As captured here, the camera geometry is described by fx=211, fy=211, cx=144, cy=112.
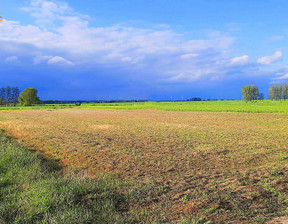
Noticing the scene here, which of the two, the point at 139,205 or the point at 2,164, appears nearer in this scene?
the point at 139,205

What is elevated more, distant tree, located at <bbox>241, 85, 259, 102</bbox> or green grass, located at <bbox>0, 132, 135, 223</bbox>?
distant tree, located at <bbox>241, 85, 259, 102</bbox>

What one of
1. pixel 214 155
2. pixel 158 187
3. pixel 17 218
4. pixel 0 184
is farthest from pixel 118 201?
pixel 214 155

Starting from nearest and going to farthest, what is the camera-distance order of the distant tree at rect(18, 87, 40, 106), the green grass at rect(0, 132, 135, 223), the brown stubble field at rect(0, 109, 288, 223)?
the green grass at rect(0, 132, 135, 223) → the brown stubble field at rect(0, 109, 288, 223) → the distant tree at rect(18, 87, 40, 106)

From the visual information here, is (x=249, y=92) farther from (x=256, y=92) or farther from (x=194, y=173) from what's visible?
(x=194, y=173)

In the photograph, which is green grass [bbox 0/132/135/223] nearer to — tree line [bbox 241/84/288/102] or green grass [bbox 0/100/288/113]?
green grass [bbox 0/100/288/113]

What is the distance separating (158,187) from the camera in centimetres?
721

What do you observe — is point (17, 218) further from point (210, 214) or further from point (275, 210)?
A: point (275, 210)

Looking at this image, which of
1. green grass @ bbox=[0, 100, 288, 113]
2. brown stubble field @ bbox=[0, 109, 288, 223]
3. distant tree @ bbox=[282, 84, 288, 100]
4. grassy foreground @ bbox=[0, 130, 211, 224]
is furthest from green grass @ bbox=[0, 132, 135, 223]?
distant tree @ bbox=[282, 84, 288, 100]

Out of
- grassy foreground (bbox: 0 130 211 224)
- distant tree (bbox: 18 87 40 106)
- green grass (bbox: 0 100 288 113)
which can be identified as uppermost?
distant tree (bbox: 18 87 40 106)

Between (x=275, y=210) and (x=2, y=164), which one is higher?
(x=2, y=164)

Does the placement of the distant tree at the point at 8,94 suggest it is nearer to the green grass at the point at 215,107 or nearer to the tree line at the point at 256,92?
the green grass at the point at 215,107

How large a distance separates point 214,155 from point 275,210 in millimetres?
6408

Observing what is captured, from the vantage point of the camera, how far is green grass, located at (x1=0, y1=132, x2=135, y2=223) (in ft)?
16.5

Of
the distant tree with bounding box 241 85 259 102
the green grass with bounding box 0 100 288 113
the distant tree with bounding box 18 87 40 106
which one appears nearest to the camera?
the green grass with bounding box 0 100 288 113
